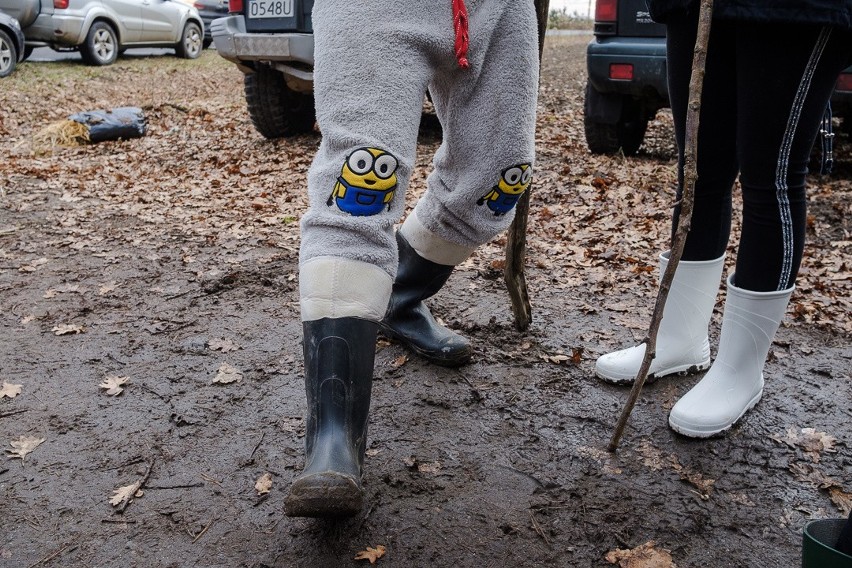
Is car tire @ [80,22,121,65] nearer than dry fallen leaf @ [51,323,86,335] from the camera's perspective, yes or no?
No

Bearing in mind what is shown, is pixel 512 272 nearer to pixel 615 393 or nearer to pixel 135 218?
pixel 615 393

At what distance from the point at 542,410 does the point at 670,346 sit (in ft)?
1.68

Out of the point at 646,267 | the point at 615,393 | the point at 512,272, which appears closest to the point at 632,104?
the point at 646,267

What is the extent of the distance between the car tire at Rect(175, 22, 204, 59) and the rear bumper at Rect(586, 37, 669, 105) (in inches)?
468

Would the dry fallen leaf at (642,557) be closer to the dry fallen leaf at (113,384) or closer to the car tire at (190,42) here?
the dry fallen leaf at (113,384)

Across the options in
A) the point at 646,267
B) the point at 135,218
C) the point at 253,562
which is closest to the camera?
the point at 253,562

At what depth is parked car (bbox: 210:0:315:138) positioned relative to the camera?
6062mm

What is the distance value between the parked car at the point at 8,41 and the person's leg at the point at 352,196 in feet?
38.2

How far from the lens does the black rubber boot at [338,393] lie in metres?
1.63

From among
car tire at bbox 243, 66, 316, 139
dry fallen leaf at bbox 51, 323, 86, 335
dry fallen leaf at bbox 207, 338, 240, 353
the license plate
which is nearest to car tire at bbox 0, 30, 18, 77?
car tire at bbox 243, 66, 316, 139

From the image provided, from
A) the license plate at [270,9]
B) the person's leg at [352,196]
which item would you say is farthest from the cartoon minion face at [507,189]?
the license plate at [270,9]

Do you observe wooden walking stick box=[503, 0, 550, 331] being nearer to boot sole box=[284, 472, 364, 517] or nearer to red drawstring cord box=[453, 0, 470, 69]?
red drawstring cord box=[453, 0, 470, 69]

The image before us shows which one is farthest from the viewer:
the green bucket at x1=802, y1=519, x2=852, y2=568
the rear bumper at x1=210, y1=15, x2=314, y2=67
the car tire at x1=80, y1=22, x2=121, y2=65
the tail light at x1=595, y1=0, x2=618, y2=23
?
the car tire at x1=80, y1=22, x2=121, y2=65

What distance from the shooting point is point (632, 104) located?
6.00 meters
